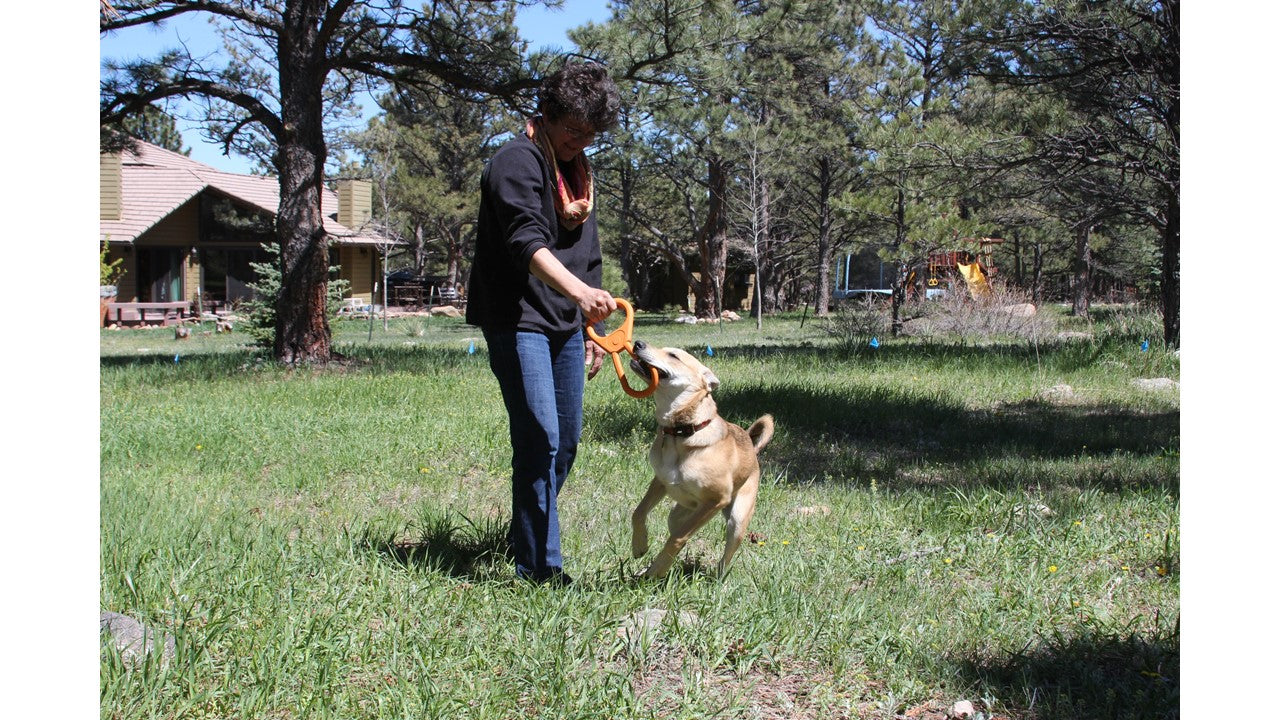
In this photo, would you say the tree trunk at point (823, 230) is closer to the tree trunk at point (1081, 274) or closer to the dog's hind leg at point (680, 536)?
the tree trunk at point (1081, 274)

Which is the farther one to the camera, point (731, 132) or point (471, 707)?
point (731, 132)

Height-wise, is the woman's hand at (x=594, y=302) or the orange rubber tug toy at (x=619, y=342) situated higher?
the woman's hand at (x=594, y=302)

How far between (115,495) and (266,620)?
2133 millimetres

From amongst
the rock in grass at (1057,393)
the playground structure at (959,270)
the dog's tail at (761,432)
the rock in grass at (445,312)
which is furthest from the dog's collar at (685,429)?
the rock in grass at (445,312)

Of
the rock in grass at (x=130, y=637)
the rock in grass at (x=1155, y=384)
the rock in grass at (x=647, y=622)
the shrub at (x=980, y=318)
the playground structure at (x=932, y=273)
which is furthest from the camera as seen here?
the playground structure at (x=932, y=273)

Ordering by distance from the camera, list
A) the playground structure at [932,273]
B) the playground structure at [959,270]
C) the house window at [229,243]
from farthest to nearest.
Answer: the house window at [229,243], the playground structure at [932,273], the playground structure at [959,270]

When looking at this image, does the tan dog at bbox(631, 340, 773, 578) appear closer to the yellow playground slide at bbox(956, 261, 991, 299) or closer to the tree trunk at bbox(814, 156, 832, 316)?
the yellow playground slide at bbox(956, 261, 991, 299)

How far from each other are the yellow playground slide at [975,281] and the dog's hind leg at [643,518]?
636 inches

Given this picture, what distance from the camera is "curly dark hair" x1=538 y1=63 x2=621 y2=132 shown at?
361cm

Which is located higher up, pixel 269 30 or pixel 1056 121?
pixel 269 30

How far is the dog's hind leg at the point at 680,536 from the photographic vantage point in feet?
13.0

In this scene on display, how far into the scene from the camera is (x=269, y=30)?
12297mm

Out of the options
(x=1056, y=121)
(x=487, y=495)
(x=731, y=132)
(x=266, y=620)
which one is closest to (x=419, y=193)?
(x=731, y=132)

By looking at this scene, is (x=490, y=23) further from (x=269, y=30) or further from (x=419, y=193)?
(x=419, y=193)
